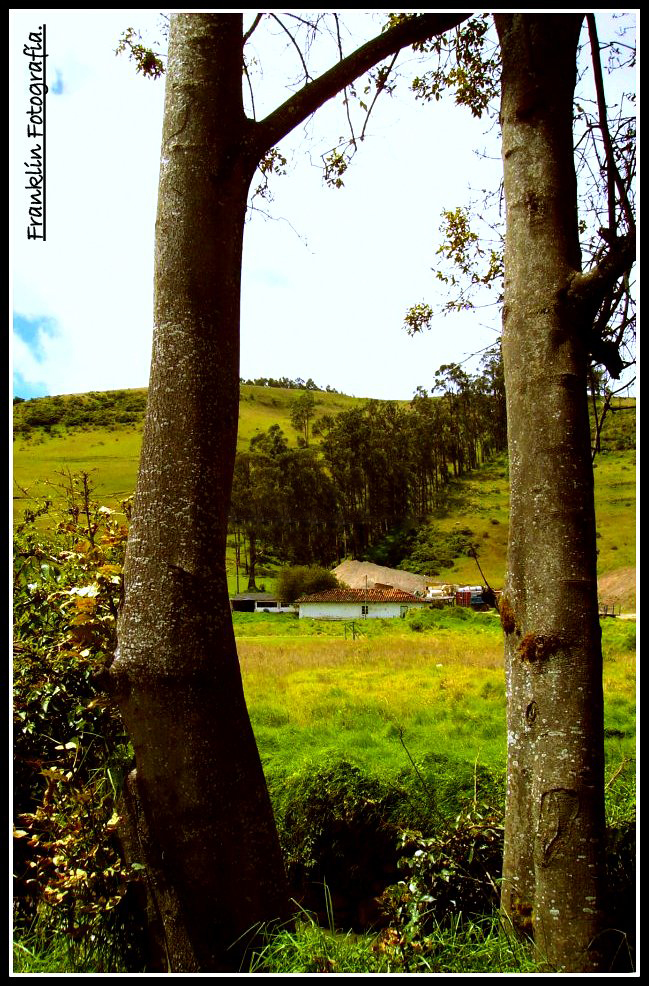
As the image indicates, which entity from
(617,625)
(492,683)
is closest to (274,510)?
(617,625)

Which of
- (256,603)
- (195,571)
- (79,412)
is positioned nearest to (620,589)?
(256,603)

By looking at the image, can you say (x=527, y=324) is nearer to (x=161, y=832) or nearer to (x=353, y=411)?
(x=161, y=832)

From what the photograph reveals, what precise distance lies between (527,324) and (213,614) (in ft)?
6.96

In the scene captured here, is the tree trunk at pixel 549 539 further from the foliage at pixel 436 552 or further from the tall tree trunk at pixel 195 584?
the foliage at pixel 436 552

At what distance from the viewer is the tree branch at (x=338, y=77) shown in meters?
3.68

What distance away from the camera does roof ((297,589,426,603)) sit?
52688 mm

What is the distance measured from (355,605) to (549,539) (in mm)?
49809

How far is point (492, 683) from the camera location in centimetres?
1814

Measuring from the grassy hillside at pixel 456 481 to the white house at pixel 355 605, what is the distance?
35.9ft

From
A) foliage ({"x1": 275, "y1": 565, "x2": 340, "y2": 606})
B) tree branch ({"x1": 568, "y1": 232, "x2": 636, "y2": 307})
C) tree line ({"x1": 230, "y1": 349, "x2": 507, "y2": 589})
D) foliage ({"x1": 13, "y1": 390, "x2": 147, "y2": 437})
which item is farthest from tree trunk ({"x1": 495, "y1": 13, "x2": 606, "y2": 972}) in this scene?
foliage ({"x1": 13, "y1": 390, "x2": 147, "y2": 437})

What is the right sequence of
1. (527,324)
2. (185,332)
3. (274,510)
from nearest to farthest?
(185,332) < (527,324) < (274,510)

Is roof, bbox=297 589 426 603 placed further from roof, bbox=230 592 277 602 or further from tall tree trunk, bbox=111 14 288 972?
tall tree trunk, bbox=111 14 288 972

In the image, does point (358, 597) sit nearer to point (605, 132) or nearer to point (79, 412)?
point (605, 132)

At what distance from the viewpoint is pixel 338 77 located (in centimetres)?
387
